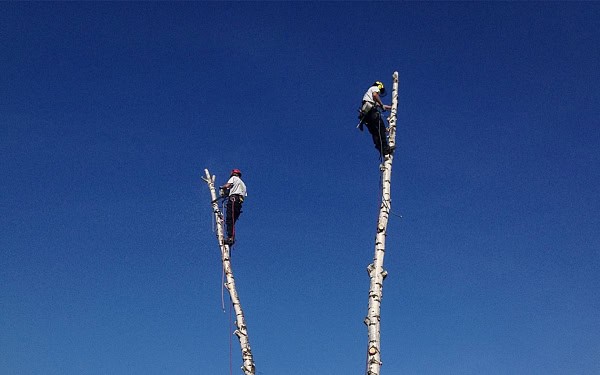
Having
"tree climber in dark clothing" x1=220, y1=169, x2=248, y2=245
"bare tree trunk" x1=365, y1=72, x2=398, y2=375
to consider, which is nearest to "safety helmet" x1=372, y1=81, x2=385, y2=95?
"bare tree trunk" x1=365, y1=72, x2=398, y2=375

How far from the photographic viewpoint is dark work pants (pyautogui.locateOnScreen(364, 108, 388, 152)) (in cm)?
891

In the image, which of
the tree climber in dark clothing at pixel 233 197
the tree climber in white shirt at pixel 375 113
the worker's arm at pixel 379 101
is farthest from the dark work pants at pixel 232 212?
the worker's arm at pixel 379 101

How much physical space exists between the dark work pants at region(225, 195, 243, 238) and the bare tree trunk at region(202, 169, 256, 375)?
0.82 ft

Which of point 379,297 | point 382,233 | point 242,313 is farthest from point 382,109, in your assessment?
point 242,313

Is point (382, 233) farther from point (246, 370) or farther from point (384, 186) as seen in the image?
point (246, 370)

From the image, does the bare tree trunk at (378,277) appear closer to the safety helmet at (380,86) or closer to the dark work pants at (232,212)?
the safety helmet at (380,86)

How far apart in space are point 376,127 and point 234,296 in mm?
3781

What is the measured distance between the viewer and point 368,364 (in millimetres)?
6535

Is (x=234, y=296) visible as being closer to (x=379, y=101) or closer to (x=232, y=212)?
(x=232, y=212)

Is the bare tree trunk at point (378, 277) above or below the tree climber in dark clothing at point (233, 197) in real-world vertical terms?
below

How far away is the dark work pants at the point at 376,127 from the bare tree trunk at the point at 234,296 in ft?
11.6

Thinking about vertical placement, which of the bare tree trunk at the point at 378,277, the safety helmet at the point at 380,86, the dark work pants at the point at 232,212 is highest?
the safety helmet at the point at 380,86

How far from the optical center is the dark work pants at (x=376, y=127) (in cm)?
891

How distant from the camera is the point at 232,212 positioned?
1176cm
